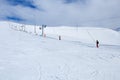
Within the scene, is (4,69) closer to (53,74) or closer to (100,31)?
(53,74)

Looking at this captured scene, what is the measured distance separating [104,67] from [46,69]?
11.5 ft

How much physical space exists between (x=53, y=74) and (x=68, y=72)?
0.82 meters

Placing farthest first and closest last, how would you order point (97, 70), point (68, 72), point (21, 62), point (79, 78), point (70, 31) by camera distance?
point (70, 31)
point (21, 62)
point (97, 70)
point (68, 72)
point (79, 78)

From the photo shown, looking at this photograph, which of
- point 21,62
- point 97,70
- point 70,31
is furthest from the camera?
point 70,31

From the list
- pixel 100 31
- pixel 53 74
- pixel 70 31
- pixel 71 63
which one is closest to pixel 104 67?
pixel 71 63

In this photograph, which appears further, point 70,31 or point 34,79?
point 70,31

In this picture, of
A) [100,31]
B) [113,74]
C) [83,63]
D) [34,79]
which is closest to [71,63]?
[83,63]

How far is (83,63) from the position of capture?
9.94 m

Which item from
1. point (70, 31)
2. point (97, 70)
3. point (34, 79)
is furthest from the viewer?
point (70, 31)

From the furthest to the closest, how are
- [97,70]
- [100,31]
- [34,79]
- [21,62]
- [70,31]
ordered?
[100,31], [70,31], [21,62], [97,70], [34,79]

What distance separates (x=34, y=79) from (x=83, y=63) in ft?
12.7

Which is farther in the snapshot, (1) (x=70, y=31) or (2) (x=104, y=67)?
(1) (x=70, y=31)

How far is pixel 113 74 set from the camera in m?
8.42

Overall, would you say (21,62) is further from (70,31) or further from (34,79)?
(70,31)
